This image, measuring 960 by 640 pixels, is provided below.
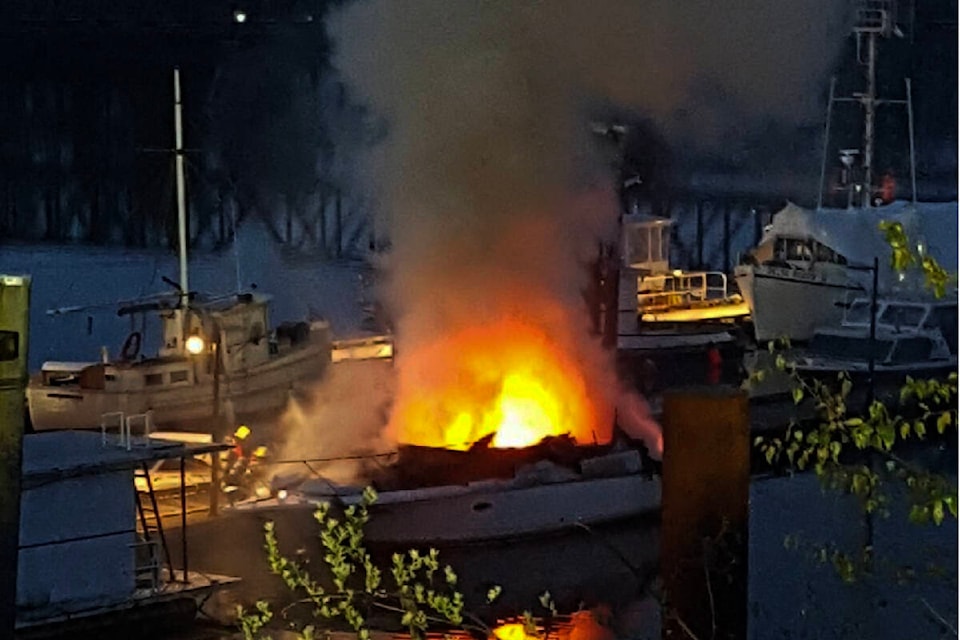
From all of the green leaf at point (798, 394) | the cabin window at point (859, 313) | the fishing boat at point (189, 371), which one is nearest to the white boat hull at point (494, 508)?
the fishing boat at point (189, 371)

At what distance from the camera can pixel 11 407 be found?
4.42 ft

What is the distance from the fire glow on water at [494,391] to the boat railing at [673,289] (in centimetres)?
248

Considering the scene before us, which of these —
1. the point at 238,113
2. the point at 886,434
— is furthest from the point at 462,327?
the point at 238,113

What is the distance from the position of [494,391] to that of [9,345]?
720 cm

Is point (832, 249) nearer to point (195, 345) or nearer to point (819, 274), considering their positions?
point (819, 274)

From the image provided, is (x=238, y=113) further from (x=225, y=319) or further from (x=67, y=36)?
(x=225, y=319)

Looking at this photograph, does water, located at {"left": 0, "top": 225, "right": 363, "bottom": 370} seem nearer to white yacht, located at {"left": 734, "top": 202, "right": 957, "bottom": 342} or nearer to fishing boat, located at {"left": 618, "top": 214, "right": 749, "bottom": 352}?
fishing boat, located at {"left": 618, "top": 214, "right": 749, "bottom": 352}

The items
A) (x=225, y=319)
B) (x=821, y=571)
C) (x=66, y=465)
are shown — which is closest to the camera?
(x=66, y=465)

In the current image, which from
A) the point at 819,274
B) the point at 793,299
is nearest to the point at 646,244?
the point at 793,299

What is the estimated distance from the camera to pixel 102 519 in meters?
4.94

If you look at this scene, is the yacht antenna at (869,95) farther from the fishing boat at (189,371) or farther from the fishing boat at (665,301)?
the fishing boat at (189,371)

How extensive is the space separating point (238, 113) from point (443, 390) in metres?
9.59

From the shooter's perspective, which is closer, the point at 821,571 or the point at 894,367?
the point at 821,571

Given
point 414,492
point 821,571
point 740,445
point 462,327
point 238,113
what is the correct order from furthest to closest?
point 238,113, point 462,327, point 414,492, point 821,571, point 740,445
